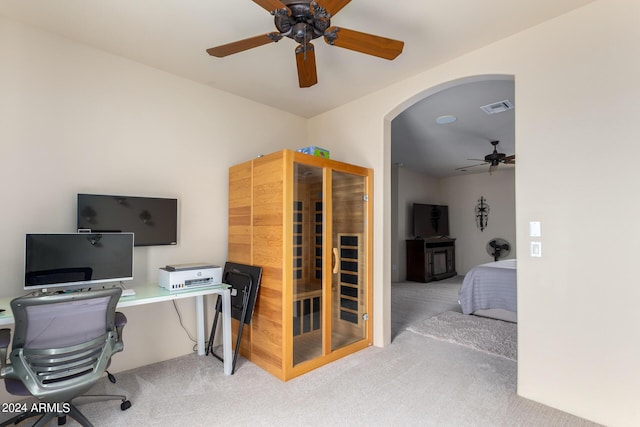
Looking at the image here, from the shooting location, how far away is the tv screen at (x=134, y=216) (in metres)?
2.55

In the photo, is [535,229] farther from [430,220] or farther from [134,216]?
[430,220]

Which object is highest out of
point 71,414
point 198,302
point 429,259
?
point 198,302

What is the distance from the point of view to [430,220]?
7969mm

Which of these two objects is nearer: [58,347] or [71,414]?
[58,347]

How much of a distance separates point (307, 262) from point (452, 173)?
6.55 m

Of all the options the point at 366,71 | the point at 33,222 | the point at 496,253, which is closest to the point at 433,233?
the point at 496,253

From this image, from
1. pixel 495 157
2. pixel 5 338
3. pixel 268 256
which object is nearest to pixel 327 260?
pixel 268 256

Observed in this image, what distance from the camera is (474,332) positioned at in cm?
371

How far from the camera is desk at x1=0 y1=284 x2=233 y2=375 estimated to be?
218cm

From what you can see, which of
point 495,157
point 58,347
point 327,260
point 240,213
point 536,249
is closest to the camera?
point 58,347

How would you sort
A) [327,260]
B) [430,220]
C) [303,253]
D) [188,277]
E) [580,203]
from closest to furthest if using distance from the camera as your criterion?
[580,203] < [188,277] < [303,253] < [327,260] < [430,220]

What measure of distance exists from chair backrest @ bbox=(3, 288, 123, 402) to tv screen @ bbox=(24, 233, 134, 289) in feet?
1.99

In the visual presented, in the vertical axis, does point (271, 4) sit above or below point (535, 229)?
above

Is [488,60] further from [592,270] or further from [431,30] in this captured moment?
[592,270]
